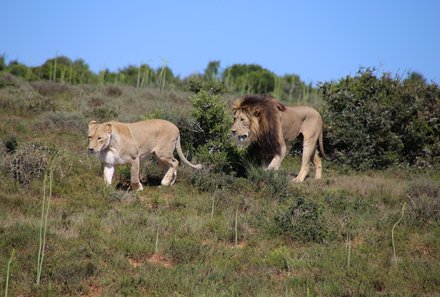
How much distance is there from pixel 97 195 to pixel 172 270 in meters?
3.48

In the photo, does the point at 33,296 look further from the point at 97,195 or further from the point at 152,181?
the point at 152,181

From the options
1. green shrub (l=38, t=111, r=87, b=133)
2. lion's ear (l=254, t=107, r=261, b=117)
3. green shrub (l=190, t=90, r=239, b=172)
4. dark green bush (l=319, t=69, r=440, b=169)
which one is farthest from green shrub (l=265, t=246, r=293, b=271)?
green shrub (l=38, t=111, r=87, b=133)

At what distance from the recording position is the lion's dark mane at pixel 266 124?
44.9 ft

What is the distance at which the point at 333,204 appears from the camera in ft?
38.4

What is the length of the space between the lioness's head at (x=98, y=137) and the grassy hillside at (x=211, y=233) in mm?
774

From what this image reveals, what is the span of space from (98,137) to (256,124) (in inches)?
146

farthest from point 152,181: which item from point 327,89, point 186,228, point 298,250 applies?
point 327,89

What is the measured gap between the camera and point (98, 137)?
37.8 feet

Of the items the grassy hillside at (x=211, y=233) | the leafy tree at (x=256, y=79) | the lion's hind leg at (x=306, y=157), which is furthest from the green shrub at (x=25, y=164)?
the leafy tree at (x=256, y=79)

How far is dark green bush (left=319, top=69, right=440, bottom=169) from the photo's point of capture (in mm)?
16641

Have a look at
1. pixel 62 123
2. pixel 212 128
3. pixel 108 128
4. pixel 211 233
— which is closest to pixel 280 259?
pixel 211 233

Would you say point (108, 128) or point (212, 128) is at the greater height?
→ point (212, 128)

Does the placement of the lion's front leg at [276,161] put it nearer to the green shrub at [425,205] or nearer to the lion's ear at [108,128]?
the green shrub at [425,205]

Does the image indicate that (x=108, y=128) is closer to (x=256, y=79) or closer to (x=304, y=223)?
(x=304, y=223)
